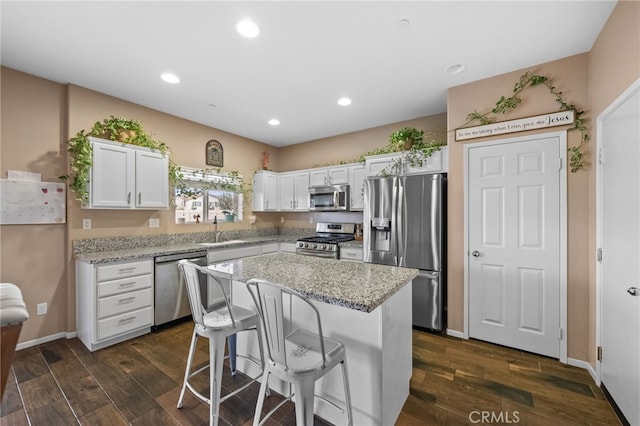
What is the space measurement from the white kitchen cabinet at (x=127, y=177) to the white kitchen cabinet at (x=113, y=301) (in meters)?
0.71

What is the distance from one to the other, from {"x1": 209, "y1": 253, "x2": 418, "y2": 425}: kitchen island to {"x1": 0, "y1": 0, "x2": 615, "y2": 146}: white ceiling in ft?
5.95

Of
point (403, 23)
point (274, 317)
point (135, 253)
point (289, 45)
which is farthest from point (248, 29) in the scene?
point (135, 253)

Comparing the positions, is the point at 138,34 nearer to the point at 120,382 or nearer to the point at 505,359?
the point at 120,382

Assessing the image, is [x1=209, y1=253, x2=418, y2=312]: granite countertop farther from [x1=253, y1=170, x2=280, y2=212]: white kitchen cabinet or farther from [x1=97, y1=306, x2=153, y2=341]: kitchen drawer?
[x1=253, y1=170, x2=280, y2=212]: white kitchen cabinet

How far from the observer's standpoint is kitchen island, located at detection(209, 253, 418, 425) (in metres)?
1.54

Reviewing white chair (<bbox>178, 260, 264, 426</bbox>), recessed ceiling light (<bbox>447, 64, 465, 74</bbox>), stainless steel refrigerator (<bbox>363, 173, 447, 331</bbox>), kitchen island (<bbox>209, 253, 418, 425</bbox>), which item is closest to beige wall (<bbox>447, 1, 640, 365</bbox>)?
stainless steel refrigerator (<bbox>363, 173, 447, 331</bbox>)

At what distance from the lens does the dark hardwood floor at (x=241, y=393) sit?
5.97 ft

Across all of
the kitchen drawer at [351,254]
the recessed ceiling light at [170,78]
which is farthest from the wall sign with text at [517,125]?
the recessed ceiling light at [170,78]

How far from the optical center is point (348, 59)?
8.18 ft

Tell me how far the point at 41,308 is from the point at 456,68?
4.74 m

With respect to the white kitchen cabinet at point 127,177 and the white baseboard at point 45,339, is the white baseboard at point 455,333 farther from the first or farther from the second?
the white baseboard at point 45,339

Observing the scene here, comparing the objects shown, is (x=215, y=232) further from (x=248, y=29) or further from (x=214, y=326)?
(x=248, y=29)

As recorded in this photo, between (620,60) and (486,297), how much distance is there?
2132 mm

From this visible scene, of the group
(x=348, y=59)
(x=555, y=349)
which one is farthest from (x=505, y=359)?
(x=348, y=59)
